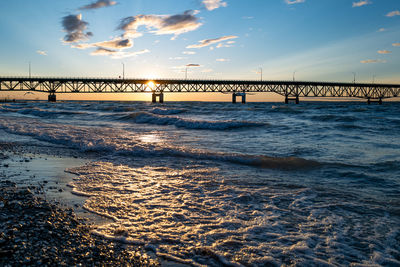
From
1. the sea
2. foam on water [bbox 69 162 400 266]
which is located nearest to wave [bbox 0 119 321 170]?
the sea

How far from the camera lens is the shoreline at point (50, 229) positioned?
1927 mm

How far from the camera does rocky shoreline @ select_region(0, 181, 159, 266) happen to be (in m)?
1.88

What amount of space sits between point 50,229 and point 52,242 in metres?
0.28

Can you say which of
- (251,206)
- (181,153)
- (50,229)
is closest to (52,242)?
(50,229)

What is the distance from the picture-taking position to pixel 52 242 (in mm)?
2135

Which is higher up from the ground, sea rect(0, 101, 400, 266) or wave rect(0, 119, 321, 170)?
wave rect(0, 119, 321, 170)

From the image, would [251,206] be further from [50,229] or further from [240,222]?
[50,229]

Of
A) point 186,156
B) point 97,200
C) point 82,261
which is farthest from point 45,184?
point 186,156

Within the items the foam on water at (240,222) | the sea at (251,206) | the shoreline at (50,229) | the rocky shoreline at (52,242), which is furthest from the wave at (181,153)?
the rocky shoreline at (52,242)

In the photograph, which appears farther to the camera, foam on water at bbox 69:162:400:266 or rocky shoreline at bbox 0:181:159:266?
foam on water at bbox 69:162:400:266

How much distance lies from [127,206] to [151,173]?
173 cm

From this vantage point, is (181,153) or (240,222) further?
(181,153)

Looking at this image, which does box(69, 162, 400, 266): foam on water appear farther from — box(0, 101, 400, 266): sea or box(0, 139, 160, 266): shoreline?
box(0, 139, 160, 266): shoreline

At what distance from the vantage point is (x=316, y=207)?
132 inches
